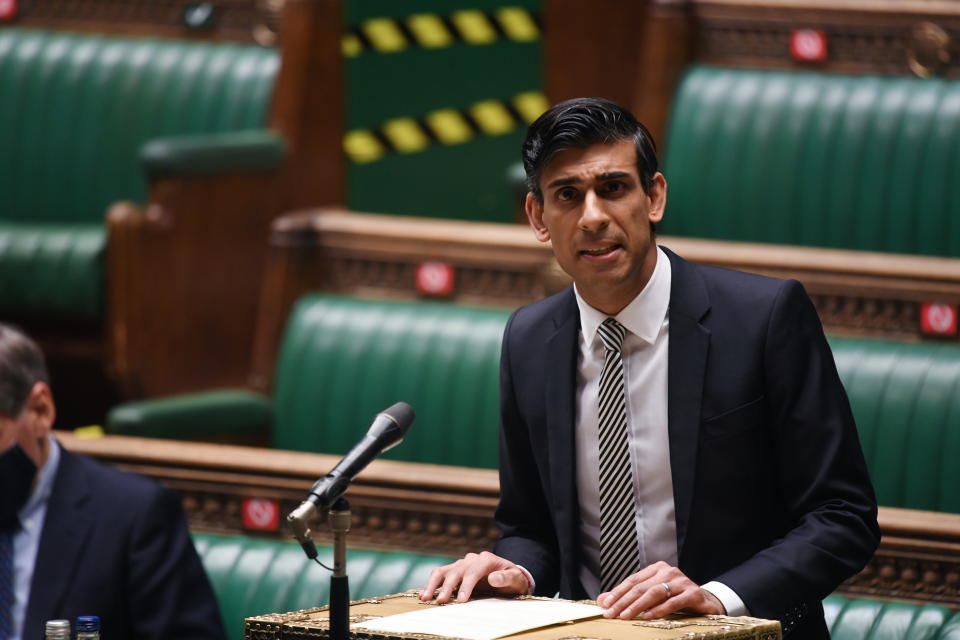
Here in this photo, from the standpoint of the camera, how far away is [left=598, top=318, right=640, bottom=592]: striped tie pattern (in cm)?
180

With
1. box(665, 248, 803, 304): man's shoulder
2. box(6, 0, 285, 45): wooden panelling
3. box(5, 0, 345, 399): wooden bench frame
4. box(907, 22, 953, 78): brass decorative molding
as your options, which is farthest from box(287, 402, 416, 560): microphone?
box(6, 0, 285, 45): wooden panelling

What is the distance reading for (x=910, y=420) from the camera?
285 cm

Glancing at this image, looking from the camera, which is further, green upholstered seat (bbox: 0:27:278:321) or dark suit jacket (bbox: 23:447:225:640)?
green upholstered seat (bbox: 0:27:278:321)

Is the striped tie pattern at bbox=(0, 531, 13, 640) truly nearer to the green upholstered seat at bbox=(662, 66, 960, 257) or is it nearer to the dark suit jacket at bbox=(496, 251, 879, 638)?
the dark suit jacket at bbox=(496, 251, 879, 638)

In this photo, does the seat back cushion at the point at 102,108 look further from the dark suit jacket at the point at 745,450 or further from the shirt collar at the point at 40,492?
the dark suit jacket at the point at 745,450

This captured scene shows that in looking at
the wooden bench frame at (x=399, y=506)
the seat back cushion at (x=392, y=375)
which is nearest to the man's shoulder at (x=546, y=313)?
the wooden bench frame at (x=399, y=506)

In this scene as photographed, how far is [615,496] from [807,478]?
0.69 ft

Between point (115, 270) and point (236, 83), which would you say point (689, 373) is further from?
point (236, 83)

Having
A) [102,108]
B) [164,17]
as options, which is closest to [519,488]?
[102,108]

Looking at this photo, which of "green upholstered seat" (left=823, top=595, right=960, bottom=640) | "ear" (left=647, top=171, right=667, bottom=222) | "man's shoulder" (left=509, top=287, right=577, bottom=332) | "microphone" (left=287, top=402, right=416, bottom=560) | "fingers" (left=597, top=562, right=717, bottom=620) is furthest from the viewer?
"green upholstered seat" (left=823, top=595, right=960, bottom=640)

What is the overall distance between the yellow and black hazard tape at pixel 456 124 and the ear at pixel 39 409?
228 centimetres

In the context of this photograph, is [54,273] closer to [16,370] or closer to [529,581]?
[16,370]

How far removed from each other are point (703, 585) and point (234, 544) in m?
1.19

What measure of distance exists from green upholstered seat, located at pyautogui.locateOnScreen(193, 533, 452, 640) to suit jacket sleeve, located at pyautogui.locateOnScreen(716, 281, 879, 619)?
0.90 m
